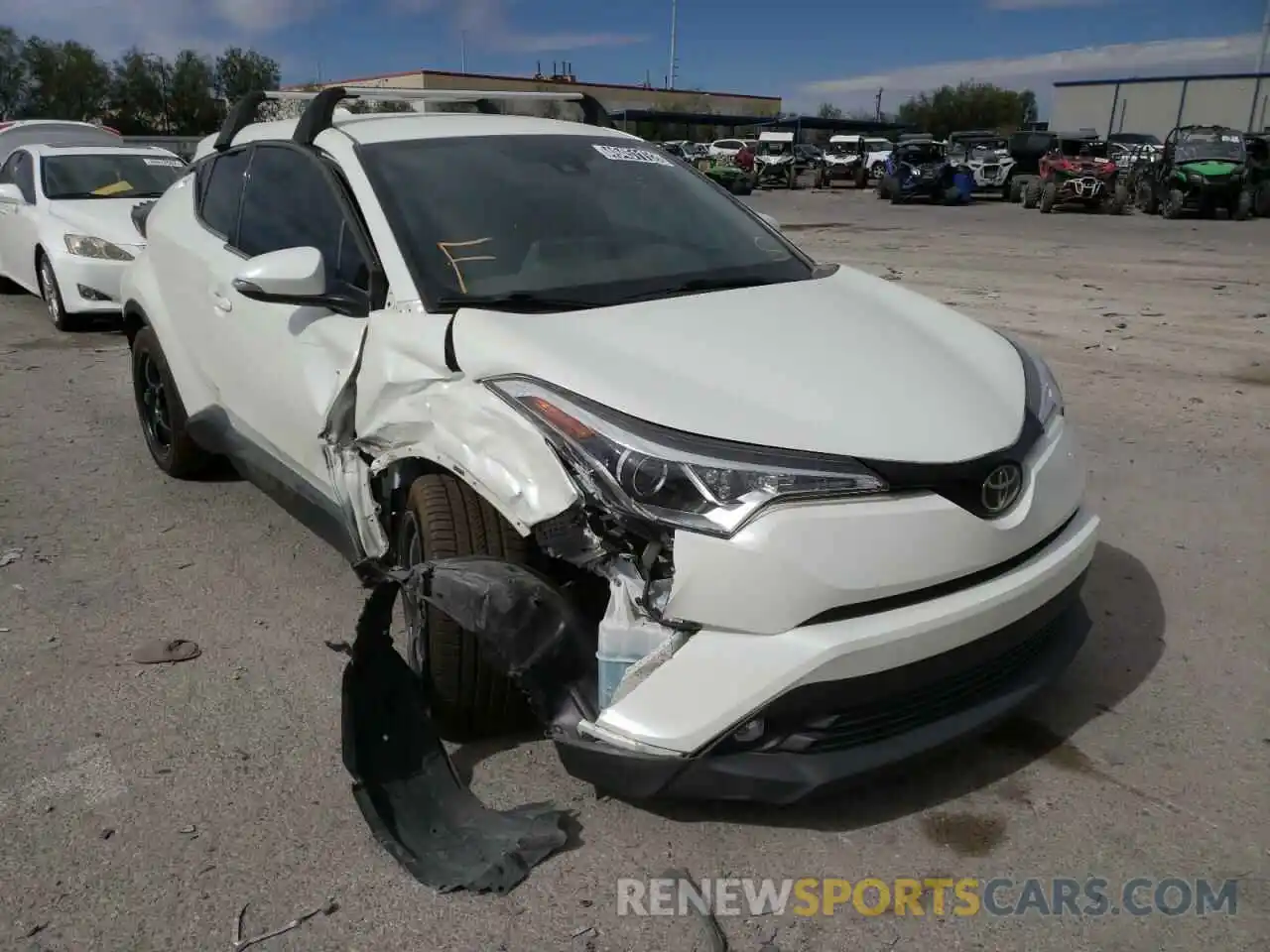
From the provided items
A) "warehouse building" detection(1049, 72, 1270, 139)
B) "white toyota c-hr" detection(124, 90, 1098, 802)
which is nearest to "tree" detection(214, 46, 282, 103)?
"warehouse building" detection(1049, 72, 1270, 139)

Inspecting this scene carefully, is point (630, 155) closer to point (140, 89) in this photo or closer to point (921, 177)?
point (921, 177)

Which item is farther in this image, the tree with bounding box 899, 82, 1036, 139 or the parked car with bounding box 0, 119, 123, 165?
the tree with bounding box 899, 82, 1036, 139

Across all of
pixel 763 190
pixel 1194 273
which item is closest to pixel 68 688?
pixel 1194 273

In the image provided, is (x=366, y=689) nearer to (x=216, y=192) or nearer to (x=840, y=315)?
(x=840, y=315)

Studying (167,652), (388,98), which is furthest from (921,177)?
(167,652)

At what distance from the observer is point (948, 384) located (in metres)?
2.75

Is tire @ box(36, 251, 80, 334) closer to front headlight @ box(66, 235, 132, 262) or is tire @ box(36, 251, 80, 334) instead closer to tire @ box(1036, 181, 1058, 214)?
front headlight @ box(66, 235, 132, 262)

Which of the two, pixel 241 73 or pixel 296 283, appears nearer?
pixel 296 283

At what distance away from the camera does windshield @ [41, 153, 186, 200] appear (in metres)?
9.71

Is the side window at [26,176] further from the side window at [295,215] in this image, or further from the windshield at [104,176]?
the side window at [295,215]

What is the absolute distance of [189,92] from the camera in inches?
2338

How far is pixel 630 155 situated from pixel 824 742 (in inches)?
99.4

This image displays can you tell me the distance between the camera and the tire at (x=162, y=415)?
15.7 feet

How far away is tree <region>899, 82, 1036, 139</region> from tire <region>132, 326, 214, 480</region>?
8702 cm
